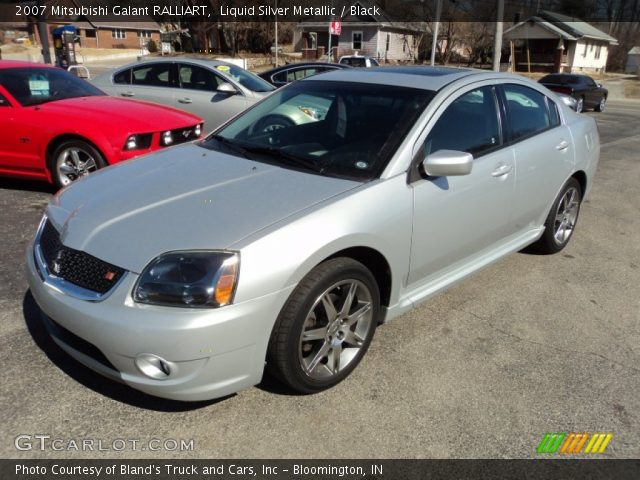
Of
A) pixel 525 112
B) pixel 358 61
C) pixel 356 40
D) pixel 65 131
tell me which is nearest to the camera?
pixel 525 112

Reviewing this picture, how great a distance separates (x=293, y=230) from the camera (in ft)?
8.29

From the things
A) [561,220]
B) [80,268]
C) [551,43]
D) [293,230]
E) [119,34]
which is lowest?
[561,220]

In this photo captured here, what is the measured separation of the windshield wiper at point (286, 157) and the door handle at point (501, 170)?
1.27m

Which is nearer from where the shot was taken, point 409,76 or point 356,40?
point 409,76

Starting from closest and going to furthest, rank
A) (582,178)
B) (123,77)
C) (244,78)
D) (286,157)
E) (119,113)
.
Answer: (286,157), (582,178), (119,113), (123,77), (244,78)

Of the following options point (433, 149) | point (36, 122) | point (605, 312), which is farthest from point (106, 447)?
point (36, 122)

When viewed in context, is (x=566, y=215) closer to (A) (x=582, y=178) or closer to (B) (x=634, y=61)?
(A) (x=582, y=178)

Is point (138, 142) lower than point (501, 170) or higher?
lower

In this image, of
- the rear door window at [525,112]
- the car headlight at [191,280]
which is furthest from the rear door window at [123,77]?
the car headlight at [191,280]

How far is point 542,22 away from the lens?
45281 mm

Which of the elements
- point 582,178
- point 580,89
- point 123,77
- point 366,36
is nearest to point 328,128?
point 582,178

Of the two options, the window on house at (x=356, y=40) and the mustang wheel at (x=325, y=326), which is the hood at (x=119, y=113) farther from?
the window on house at (x=356, y=40)

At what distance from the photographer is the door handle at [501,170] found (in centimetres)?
365

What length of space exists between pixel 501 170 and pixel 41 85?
5491mm
